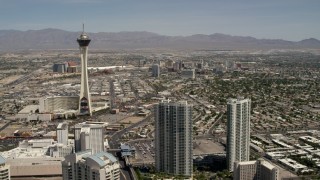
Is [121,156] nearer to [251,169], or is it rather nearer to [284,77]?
[251,169]

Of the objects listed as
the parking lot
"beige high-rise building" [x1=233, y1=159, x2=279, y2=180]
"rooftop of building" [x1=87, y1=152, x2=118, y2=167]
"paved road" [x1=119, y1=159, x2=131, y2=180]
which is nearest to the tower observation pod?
the parking lot

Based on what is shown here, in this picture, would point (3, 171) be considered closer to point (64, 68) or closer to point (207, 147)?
point (207, 147)

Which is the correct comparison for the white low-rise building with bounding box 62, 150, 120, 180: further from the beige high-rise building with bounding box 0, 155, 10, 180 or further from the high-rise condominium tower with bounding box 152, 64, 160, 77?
the high-rise condominium tower with bounding box 152, 64, 160, 77

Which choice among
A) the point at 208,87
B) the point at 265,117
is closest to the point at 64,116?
the point at 265,117

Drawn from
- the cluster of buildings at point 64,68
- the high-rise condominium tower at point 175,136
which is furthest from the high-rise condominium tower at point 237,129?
the cluster of buildings at point 64,68

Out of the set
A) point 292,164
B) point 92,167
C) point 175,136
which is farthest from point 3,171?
point 292,164
